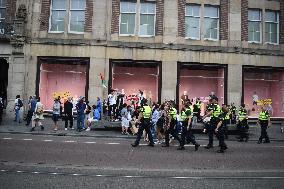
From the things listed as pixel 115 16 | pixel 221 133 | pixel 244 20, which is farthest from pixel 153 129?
pixel 244 20

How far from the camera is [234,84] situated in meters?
24.5

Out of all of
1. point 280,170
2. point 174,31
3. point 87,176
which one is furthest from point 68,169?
point 174,31

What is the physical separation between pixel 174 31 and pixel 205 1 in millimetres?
3394

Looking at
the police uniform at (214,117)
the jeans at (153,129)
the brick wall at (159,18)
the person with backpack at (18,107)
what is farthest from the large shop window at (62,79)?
the police uniform at (214,117)

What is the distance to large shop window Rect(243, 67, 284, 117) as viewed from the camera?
82.7 ft

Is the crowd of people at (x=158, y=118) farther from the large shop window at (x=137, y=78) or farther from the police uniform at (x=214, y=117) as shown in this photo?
the large shop window at (x=137, y=78)

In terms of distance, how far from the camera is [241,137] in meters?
17.0

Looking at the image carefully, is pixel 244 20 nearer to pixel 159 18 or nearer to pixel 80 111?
pixel 159 18

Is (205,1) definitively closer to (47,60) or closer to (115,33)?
(115,33)

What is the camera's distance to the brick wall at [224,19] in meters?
24.6

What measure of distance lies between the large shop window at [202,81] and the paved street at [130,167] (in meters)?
11.9

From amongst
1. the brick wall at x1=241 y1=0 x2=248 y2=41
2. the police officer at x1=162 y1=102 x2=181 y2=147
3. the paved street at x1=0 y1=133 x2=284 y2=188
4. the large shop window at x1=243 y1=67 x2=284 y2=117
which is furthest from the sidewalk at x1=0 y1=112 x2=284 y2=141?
the brick wall at x1=241 y1=0 x2=248 y2=41

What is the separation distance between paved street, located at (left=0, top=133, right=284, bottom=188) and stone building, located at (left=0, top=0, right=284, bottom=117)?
11.0 m

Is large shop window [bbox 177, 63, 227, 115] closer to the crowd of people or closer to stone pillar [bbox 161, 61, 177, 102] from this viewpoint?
stone pillar [bbox 161, 61, 177, 102]
